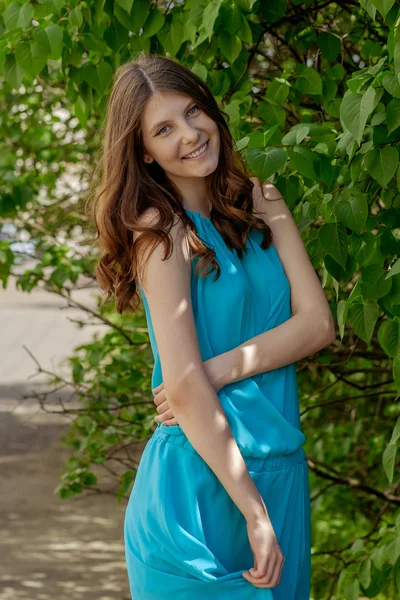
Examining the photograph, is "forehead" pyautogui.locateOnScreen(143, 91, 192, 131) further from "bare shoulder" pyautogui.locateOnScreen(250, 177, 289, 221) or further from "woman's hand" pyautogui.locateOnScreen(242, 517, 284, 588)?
"woman's hand" pyautogui.locateOnScreen(242, 517, 284, 588)

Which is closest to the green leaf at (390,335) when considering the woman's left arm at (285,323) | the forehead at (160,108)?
the woman's left arm at (285,323)

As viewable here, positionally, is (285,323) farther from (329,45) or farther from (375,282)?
(329,45)

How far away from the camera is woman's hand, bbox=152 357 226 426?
2229 mm

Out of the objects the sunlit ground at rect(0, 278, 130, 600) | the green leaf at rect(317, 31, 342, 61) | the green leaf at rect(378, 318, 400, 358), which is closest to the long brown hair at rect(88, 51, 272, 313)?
the green leaf at rect(378, 318, 400, 358)

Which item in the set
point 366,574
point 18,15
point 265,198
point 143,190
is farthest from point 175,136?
point 366,574

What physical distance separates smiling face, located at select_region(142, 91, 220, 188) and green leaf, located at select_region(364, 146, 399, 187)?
1.15 ft

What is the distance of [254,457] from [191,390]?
21 centimetres

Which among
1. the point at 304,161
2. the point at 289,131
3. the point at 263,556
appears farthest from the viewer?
the point at 289,131

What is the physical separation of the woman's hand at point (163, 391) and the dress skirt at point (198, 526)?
2cm

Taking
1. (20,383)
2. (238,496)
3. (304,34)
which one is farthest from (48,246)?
(20,383)

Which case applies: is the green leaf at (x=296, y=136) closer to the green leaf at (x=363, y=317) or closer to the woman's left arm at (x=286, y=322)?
the woman's left arm at (x=286, y=322)

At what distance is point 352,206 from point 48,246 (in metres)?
3.01

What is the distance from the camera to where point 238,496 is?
2137 millimetres

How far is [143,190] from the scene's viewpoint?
234 centimetres
